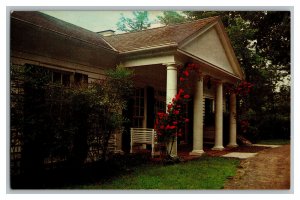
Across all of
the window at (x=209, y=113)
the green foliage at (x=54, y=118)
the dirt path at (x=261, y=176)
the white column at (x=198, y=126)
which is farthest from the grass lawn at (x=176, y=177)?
the window at (x=209, y=113)

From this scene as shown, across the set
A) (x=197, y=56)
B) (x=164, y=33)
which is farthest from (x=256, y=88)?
(x=164, y=33)

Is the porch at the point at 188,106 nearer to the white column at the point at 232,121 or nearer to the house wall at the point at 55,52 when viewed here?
the white column at the point at 232,121

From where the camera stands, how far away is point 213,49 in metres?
11.1

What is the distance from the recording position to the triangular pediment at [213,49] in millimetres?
9617

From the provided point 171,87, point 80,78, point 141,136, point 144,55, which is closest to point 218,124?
point 141,136

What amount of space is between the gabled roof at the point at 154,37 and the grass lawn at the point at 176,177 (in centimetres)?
336

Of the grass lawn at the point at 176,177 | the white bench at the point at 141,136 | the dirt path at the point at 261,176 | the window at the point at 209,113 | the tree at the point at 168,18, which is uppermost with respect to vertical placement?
the tree at the point at 168,18

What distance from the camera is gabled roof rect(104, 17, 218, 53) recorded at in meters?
8.92

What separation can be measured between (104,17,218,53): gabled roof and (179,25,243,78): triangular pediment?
0.91 feet

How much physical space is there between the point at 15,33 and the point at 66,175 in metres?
3.36

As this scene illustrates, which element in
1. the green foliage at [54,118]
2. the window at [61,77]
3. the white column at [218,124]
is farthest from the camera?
the white column at [218,124]

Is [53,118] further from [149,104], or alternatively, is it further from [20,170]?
[149,104]

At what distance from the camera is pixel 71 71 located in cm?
825

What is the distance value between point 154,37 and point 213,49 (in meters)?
2.58
